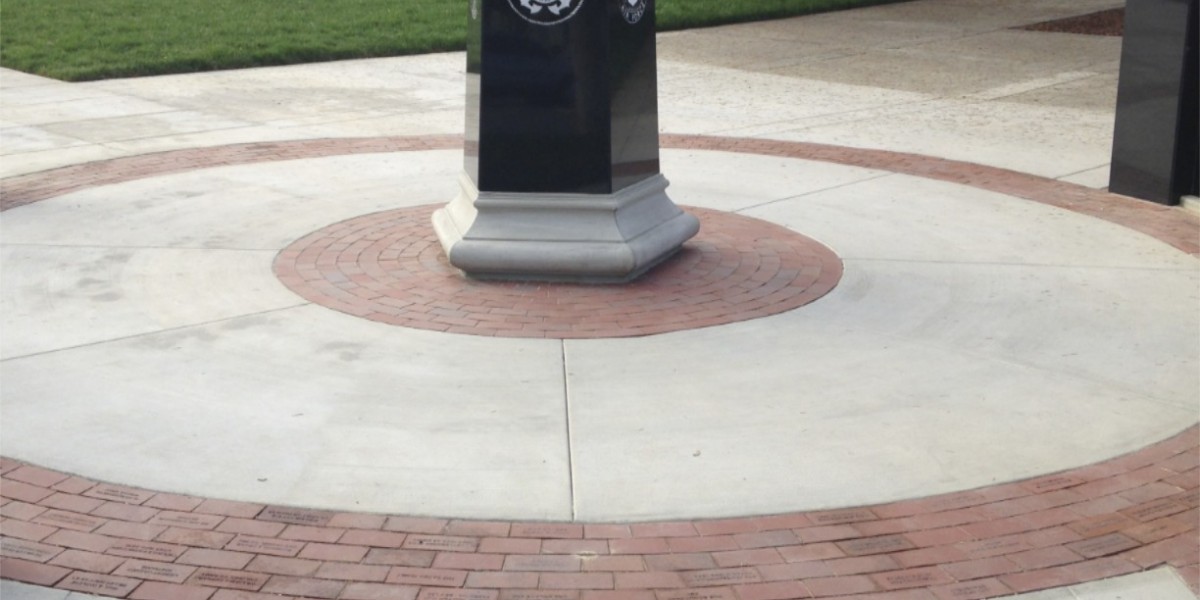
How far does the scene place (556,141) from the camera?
294 inches

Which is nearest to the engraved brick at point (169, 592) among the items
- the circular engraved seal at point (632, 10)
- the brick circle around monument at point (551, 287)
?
the brick circle around monument at point (551, 287)

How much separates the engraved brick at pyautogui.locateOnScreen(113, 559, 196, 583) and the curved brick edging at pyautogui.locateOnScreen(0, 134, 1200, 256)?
17.6 ft

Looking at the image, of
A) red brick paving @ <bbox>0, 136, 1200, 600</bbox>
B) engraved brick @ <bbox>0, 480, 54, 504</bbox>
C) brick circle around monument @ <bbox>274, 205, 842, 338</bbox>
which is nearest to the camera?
red brick paving @ <bbox>0, 136, 1200, 600</bbox>

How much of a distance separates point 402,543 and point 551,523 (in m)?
0.51

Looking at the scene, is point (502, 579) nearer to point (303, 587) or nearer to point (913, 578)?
point (303, 587)

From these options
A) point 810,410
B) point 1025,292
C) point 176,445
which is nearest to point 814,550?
point 810,410

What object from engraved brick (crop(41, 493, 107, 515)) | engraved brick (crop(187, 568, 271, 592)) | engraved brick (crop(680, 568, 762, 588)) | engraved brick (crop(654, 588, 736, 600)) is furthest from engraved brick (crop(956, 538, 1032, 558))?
engraved brick (crop(41, 493, 107, 515))

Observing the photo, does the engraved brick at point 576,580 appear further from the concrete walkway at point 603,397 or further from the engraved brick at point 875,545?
the engraved brick at point 875,545

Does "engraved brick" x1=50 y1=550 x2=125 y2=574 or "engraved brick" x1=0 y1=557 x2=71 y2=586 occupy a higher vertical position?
"engraved brick" x1=50 y1=550 x2=125 y2=574

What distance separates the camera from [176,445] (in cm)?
528

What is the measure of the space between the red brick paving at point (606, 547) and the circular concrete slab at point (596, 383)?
141 millimetres

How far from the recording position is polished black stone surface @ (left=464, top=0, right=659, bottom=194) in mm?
7277

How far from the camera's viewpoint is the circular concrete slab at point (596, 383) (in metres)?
5.08

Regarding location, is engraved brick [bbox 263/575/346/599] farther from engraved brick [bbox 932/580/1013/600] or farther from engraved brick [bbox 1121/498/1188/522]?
engraved brick [bbox 1121/498/1188/522]
